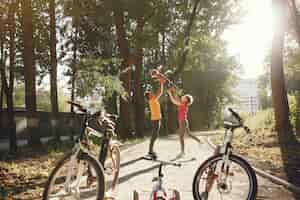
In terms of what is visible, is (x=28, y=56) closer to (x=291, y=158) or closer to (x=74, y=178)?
(x=291, y=158)

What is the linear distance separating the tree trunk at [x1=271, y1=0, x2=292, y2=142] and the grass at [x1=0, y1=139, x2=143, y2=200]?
8.72 metres

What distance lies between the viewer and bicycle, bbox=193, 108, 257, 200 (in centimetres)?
555

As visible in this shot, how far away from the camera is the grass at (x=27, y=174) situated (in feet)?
23.6

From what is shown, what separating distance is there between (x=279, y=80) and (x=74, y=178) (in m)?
12.9

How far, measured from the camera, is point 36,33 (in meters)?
17.7

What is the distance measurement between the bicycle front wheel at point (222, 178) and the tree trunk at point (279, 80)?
11.1 metres

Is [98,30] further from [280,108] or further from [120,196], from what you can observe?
[120,196]

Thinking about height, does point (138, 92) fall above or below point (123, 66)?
below

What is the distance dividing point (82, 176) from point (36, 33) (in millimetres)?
13555

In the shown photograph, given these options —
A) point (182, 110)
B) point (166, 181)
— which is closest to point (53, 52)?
point (182, 110)

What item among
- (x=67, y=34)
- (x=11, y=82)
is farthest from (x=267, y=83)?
(x=11, y=82)

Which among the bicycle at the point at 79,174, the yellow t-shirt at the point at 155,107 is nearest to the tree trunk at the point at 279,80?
the yellow t-shirt at the point at 155,107

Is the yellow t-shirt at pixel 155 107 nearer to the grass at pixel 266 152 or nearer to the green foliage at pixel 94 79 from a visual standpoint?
the grass at pixel 266 152

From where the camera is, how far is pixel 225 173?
5629 mm
